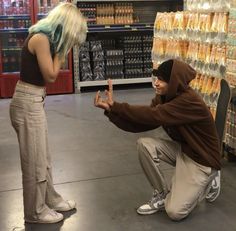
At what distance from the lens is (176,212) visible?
3.10 metres

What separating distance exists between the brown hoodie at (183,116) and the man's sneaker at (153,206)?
43 centimetres

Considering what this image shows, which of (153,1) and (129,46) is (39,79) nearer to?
(129,46)

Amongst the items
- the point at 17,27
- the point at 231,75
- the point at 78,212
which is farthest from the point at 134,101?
the point at 78,212

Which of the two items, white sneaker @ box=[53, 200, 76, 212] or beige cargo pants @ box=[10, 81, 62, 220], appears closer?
beige cargo pants @ box=[10, 81, 62, 220]

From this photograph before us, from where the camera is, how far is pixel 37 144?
9.57 ft

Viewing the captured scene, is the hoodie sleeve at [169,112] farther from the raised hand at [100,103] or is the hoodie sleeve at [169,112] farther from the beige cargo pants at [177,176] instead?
the beige cargo pants at [177,176]

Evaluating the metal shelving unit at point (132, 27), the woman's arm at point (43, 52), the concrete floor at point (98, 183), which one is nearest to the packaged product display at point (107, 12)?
the metal shelving unit at point (132, 27)

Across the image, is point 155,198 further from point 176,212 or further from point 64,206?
point 64,206

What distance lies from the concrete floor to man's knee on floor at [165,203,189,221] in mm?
40

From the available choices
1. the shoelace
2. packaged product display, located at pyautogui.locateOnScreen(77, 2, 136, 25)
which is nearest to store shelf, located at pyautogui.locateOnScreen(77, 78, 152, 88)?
packaged product display, located at pyautogui.locateOnScreen(77, 2, 136, 25)

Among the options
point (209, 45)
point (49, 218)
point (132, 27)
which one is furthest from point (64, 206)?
point (132, 27)

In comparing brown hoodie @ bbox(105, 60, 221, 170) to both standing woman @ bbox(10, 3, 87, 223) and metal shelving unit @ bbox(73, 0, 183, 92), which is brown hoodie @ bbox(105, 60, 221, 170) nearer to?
standing woman @ bbox(10, 3, 87, 223)

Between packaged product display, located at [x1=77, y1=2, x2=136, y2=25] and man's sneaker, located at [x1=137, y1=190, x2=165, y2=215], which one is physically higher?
packaged product display, located at [x1=77, y1=2, x2=136, y2=25]

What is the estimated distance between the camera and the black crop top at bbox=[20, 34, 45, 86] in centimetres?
280
